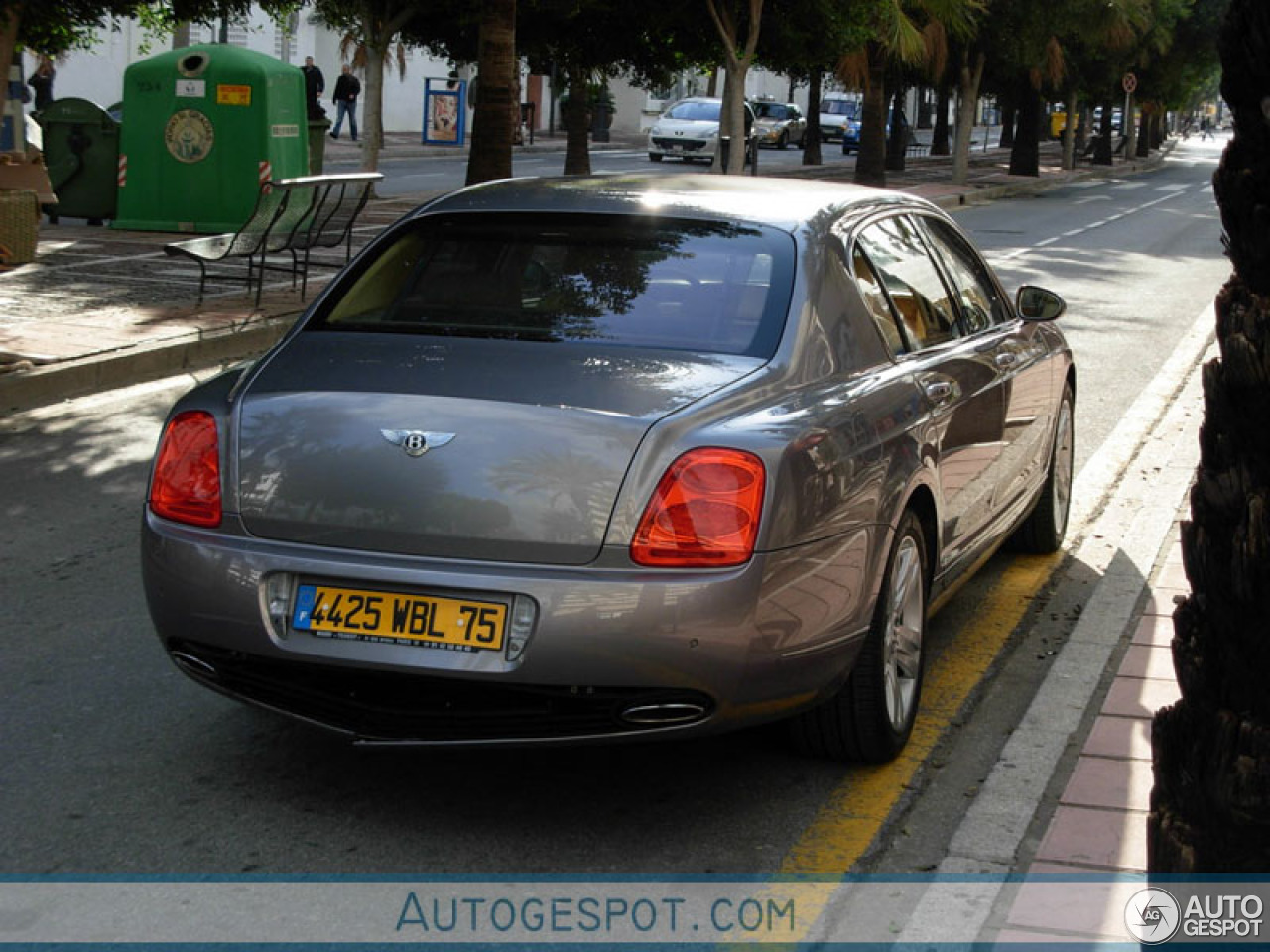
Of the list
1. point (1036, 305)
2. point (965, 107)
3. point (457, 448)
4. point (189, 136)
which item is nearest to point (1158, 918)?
point (457, 448)

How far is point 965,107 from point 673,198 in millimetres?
35713

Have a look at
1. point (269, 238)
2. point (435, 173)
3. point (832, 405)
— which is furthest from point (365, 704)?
point (435, 173)

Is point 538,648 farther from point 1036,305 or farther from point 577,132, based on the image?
point 577,132

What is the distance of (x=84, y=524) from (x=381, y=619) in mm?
3699

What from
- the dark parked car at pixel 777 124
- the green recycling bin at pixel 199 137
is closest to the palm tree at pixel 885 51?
the green recycling bin at pixel 199 137

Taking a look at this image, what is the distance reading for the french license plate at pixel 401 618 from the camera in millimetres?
3980

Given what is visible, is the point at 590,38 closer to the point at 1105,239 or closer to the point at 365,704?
the point at 1105,239

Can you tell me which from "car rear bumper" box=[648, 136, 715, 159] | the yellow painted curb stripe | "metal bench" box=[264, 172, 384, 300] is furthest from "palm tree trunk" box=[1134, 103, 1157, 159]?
the yellow painted curb stripe

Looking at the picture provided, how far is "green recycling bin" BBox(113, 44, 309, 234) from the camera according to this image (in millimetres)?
18875

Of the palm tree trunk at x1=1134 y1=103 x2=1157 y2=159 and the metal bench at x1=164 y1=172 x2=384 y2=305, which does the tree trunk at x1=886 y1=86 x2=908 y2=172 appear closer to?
the palm tree trunk at x1=1134 y1=103 x2=1157 y2=159

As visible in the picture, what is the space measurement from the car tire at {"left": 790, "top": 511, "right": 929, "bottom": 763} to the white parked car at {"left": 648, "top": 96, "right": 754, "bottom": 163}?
4309cm

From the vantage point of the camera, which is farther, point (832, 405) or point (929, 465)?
point (929, 465)

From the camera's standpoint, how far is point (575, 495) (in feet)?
13.2

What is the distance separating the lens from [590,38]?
27578 millimetres
